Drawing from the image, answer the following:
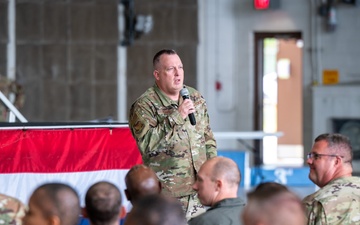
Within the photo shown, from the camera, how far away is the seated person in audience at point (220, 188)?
4031mm

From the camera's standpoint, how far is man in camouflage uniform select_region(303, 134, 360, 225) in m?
4.45

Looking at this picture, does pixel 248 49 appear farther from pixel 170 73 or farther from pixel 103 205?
pixel 103 205

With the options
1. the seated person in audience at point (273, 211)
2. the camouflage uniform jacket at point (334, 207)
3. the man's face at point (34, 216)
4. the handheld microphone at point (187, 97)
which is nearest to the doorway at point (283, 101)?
the handheld microphone at point (187, 97)

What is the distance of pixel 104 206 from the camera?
140 inches

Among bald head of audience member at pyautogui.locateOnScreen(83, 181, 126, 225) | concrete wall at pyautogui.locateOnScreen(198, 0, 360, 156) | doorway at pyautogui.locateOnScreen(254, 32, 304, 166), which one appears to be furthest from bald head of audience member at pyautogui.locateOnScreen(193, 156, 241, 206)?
doorway at pyautogui.locateOnScreen(254, 32, 304, 166)

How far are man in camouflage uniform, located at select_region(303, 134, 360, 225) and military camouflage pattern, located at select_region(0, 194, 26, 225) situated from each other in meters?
1.46

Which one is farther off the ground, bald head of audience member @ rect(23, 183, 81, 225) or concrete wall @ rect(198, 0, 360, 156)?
concrete wall @ rect(198, 0, 360, 156)

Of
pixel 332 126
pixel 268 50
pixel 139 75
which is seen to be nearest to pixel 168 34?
pixel 139 75

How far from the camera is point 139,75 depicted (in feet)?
48.2

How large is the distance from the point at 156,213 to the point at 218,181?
1583mm

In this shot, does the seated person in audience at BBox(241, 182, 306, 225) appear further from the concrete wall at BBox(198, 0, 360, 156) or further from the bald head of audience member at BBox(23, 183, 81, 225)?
the concrete wall at BBox(198, 0, 360, 156)

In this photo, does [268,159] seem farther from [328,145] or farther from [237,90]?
[328,145]

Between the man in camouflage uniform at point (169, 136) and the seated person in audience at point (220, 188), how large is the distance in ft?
3.25

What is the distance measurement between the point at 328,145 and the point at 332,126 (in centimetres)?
978
